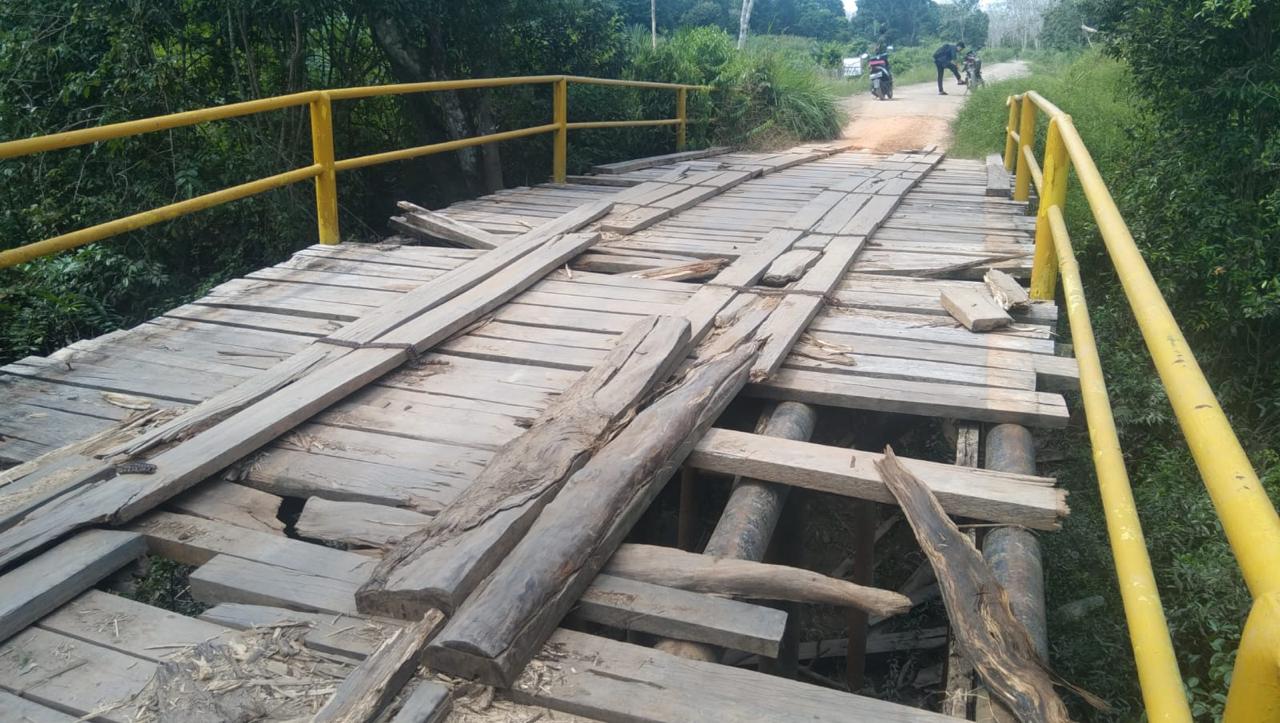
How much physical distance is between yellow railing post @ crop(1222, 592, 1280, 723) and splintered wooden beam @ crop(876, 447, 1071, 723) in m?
0.96

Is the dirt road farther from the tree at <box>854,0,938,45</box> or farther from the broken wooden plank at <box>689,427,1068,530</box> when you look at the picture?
the tree at <box>854,0,938,45</box>

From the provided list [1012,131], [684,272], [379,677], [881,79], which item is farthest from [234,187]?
[881,79]

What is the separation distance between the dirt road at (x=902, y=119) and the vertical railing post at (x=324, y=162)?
10237 mm

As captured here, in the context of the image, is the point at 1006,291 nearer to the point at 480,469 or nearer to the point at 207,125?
the point at 480,469

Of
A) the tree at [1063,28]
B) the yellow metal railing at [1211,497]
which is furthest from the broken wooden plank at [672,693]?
the tree at [1063,28]

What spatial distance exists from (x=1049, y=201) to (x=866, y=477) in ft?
7.11

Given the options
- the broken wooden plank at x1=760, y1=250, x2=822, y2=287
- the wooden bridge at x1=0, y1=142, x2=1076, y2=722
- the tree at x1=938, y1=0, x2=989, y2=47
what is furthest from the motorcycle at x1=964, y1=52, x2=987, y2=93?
the tree at x1=938, y1=0, x2=989, y2=47

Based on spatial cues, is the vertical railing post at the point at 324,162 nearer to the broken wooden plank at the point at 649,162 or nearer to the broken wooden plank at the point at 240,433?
the broken wooden plank at the point at 240,433

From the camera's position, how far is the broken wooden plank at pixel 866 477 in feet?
8.82

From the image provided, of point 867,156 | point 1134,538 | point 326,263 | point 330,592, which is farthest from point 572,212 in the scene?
point 867,156

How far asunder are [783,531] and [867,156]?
8525mm

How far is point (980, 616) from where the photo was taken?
2209mm

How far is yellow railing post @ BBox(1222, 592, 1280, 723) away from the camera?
94 centimetres

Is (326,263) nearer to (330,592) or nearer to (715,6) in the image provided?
(330,592)
